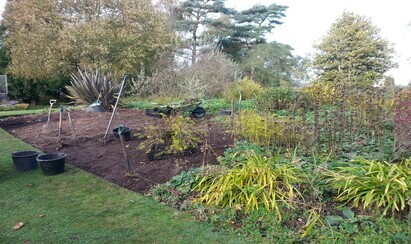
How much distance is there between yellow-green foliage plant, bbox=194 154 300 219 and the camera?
2.69 m

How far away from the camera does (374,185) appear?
8.50ft

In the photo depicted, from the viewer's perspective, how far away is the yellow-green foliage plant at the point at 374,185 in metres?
2.45

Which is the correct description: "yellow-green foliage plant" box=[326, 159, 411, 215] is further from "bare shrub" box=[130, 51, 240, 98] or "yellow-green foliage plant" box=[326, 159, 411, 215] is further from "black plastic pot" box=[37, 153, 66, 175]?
"bare shrub" box=[130, 51, 240, 98]

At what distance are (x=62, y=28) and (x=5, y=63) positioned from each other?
6719 mm

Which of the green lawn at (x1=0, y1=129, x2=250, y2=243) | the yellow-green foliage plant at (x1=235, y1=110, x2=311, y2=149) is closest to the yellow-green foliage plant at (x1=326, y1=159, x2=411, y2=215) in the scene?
the yellow-green foliage plant at (x1=235, y1=110, x2=311, y2=149)

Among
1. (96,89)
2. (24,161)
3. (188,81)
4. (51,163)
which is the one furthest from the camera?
(188,81)

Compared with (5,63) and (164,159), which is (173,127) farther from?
(5,63)

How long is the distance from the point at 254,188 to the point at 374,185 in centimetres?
101

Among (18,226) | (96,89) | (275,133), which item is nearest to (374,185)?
(275,133)

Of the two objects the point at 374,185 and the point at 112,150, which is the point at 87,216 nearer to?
the point at 112,150

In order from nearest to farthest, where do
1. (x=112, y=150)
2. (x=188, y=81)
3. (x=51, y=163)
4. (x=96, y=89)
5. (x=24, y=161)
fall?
(x=51, y=163) → (x=24, y=161) → (x=112, y=150) → (x=96, y=89) → (x=188, y=81)

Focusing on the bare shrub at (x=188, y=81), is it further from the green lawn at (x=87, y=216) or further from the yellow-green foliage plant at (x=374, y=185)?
the yellow-green foliage plant at (x=374, y=185)

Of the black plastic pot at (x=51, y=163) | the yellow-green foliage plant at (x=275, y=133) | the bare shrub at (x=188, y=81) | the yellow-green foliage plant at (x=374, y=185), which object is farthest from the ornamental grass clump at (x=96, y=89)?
the yellow-green foliage plant at (x=374, y=185)

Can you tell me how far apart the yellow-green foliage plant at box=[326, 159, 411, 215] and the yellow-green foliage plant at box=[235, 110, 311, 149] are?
3.10 feet
